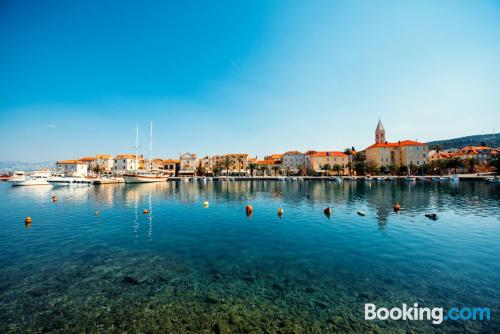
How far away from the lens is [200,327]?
757 cm

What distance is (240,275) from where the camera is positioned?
1140 cm

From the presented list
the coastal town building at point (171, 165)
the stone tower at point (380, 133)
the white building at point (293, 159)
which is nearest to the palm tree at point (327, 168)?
the white building at point (293, 159)

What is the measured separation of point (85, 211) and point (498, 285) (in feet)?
121

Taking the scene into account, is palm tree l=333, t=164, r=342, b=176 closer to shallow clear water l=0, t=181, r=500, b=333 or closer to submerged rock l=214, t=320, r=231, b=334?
shallow clear water l=0, t=181, r=500, b=333

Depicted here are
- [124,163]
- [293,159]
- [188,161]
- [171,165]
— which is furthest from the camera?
[171,165]

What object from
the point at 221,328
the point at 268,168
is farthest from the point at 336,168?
the point at 221,328

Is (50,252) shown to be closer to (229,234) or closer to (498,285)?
(229,234)

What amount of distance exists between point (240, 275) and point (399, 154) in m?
128

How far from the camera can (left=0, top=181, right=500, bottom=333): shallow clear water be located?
7.96 metres

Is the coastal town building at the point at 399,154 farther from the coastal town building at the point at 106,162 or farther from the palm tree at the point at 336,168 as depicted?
the coastal town building at the point at 106,162

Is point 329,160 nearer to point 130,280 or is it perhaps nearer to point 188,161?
point 188,161


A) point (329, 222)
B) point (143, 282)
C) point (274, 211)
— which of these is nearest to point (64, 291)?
point (143, 282)

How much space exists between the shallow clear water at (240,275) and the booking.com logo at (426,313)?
0.26 m

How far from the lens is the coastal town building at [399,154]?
110 m
